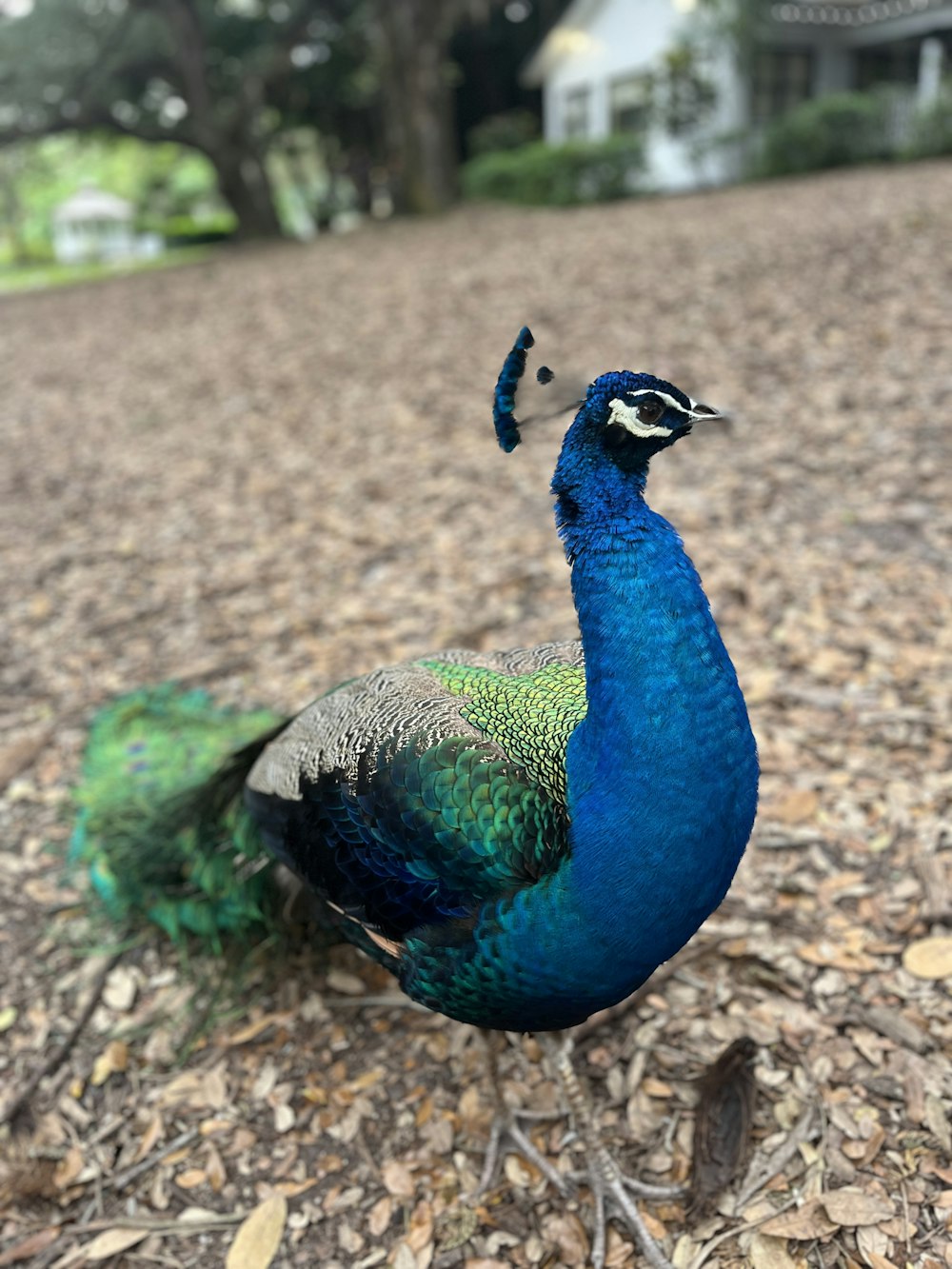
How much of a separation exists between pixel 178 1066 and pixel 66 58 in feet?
57.6

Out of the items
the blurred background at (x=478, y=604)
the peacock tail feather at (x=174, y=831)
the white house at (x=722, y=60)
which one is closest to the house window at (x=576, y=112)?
the white house at (x=722, y=60)

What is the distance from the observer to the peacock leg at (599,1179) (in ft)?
6.43

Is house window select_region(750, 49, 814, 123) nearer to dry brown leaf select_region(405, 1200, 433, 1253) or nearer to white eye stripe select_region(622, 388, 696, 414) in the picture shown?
white eye stripe select_region(622, 388, 696, 414)

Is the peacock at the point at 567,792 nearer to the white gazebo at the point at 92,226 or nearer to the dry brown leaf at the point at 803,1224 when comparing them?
the dry brown leaf at the point at 803,1224

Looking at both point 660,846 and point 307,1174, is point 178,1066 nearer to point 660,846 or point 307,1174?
point 307,1174

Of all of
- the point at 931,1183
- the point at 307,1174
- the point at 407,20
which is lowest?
the point at 307,1174

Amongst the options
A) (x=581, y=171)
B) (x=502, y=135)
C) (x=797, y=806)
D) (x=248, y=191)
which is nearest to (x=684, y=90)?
(x=581, y=171)

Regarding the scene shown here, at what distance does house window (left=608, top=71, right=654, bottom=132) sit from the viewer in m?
17.2

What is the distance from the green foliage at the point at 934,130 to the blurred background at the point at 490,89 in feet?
0.08

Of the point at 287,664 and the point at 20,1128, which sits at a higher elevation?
the point at 287,664

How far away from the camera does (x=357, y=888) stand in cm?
185

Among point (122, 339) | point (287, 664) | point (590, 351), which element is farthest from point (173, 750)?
point (122, 339)

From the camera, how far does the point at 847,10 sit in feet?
53.1

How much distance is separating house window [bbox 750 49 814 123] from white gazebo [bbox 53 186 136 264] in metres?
29.0
